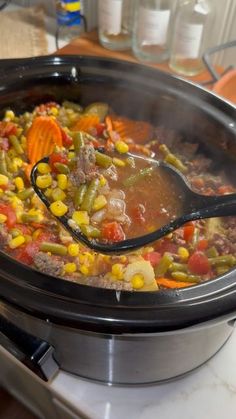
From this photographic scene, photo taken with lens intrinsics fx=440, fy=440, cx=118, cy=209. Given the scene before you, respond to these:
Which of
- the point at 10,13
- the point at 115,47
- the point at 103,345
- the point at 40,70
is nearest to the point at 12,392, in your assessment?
the point at 103,345

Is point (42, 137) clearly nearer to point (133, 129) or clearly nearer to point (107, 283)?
point (133, 129)

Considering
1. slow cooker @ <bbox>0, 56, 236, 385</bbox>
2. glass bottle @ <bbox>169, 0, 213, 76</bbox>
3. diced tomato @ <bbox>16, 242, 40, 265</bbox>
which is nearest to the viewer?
slow cooker @ <bbox>0, 56, 236, 385</bbox>

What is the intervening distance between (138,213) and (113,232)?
0.27ft

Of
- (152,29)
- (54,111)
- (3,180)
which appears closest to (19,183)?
(3,180)

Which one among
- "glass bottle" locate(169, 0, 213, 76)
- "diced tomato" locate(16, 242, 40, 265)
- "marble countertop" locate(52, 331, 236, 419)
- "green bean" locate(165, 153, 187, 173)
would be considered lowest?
"marble countertop" locate(52, 331, 236, 419)

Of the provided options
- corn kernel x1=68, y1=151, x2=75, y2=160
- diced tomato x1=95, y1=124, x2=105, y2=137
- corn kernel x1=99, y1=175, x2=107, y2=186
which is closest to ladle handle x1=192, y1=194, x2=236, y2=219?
corn kernel x1=99, y1=175, x2=107, y2=186

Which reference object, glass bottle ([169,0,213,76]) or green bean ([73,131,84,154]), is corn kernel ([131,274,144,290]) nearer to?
green bean ([73,131,84,154])

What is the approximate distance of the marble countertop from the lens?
0.81m

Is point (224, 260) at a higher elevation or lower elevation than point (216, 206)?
lower

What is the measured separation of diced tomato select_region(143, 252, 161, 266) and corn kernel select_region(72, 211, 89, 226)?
5.6 inches

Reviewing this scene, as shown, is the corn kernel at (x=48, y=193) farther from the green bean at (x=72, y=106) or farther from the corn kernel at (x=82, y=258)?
the green bean at (x=72, y=106)

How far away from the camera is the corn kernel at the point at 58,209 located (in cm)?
92

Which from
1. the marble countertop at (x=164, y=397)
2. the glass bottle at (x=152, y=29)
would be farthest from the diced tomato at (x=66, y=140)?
the glass bottle at (x=152, y=29)

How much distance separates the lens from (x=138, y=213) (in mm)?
942
